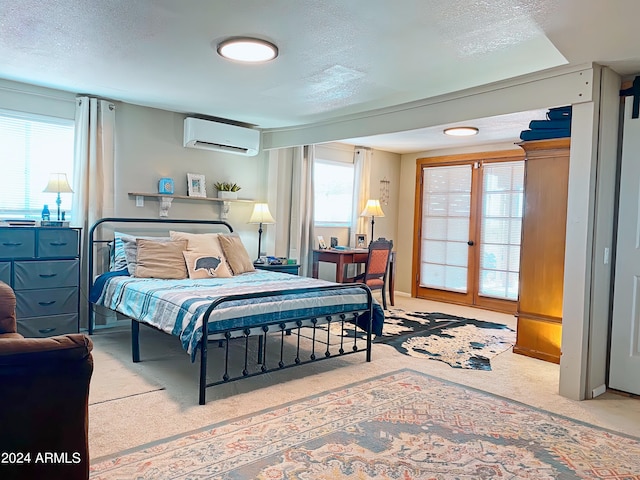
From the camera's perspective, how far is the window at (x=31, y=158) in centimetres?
419

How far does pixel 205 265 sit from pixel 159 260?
1.34 feet

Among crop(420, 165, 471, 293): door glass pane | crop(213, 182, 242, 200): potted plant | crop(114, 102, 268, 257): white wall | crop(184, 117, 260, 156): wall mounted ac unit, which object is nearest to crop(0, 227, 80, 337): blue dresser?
crop(114, 102, 268, 257): white wall


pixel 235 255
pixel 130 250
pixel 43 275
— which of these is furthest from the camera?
pixel 235 255

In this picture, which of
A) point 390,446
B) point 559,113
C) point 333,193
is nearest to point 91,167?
point 333,193

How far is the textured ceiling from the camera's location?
2.49 m

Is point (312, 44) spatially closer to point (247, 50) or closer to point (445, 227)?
point (247, 50)

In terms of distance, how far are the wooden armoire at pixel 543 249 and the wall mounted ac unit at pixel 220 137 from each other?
2980 millimetres

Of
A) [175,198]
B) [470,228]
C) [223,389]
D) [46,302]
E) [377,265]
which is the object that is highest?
[175,198]

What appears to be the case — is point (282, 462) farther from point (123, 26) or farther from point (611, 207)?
point (611, 207)

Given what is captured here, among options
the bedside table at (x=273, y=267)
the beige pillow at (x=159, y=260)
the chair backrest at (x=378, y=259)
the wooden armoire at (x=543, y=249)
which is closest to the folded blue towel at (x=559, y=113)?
the wooden armoire at (x=543, y=249)

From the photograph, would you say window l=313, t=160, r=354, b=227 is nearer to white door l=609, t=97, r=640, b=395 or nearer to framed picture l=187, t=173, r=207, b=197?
framed picture l=187, t=173, r=207, b=197

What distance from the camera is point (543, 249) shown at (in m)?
4.23

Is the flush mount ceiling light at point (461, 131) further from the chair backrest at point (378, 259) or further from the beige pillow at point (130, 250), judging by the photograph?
the beige pillow at point (130, 250)

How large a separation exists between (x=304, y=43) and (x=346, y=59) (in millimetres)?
404
